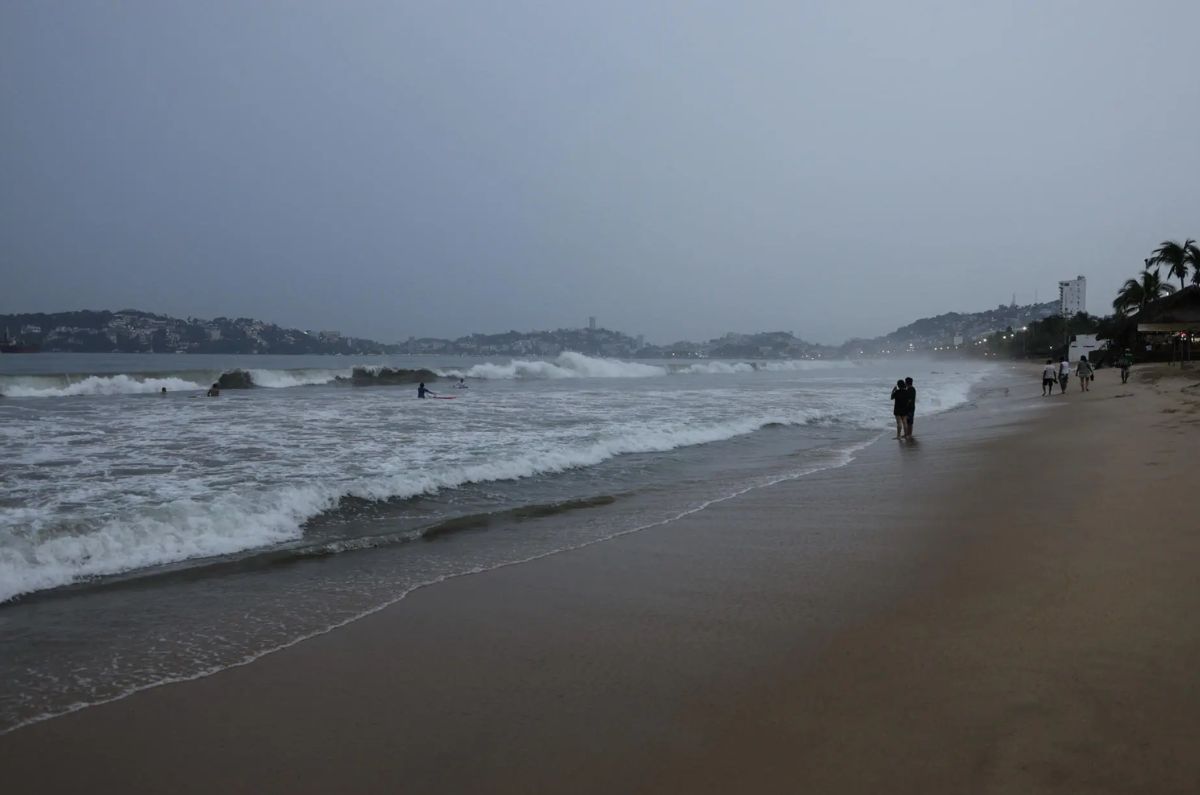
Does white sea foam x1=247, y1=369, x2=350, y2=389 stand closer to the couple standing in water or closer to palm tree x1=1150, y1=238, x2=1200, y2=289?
the couple standing in water

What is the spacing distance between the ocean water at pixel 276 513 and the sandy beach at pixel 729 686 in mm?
634

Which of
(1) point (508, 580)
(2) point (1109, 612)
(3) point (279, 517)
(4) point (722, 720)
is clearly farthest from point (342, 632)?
(2) point (1109, 612)

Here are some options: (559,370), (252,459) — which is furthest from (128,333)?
(252,459)

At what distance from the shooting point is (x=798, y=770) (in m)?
2.87

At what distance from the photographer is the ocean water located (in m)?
4.79

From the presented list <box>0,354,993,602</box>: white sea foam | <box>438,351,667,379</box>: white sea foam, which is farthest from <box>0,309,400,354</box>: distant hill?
<box>0,354,993,602</box>: white sea foam

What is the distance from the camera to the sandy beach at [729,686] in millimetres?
2914

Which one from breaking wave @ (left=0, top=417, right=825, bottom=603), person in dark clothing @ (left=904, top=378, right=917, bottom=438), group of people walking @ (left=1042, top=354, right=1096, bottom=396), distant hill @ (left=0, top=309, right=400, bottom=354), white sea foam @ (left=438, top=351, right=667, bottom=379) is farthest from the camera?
distant hill @ (left=0, top=309, right=400, bottom=354)

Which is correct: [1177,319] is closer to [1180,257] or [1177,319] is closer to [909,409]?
[1180,257]

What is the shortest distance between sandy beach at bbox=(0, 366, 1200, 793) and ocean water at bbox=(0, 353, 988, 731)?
63cm

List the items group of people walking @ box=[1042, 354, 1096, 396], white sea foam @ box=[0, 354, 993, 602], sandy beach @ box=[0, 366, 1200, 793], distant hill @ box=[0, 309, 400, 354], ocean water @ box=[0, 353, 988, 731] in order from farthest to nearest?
distant hill @ box=[0, 309, 400, 354] < group of people walking @ box=[1042, 354, 1096, 396] < white sea foam @ box=[0, 354, 993, 602] < ocean water @ box=[0, 353, 988, 731] < sandy beach @ box=[0, 366, 1200, 793]

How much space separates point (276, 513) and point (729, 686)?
6245 mm

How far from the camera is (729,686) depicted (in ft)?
12.3

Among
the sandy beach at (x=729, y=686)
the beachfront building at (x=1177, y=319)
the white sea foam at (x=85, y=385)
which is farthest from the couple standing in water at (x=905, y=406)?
the beachfront building at (x=1177, y=319)
